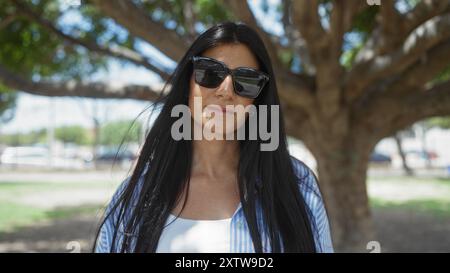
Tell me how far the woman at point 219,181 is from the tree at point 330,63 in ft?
7.28

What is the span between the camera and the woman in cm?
179

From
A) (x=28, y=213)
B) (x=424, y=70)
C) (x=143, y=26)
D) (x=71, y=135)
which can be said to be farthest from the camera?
(x=71, y=135)

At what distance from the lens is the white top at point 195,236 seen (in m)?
1.73

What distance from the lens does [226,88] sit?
1.90 meters

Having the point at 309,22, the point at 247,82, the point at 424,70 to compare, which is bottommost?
the point at 247,82

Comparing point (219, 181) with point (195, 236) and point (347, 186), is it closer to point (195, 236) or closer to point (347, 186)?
point (195, 236)

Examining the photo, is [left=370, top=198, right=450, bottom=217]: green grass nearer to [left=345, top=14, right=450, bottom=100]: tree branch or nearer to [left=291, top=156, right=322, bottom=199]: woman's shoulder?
[left=345, top=14, right=450, bottom=100]: tree branch

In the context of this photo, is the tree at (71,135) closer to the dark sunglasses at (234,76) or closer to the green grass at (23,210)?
the green grass at (23,210)

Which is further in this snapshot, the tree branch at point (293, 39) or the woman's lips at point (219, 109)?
the tree branch at point (293, 39)

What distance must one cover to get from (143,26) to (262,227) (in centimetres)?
314

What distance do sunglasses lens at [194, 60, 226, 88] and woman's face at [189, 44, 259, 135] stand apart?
2 centimetres

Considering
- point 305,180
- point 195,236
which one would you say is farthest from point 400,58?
point 195,236

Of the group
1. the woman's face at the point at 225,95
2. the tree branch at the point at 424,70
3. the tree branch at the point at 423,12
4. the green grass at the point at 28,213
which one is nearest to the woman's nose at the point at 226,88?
the woman's face at the point at 225,95


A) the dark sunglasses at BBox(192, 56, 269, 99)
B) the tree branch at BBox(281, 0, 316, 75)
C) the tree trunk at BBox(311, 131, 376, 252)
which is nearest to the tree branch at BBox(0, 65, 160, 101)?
the tree branch at BBox(281, 0, 316, 75)
